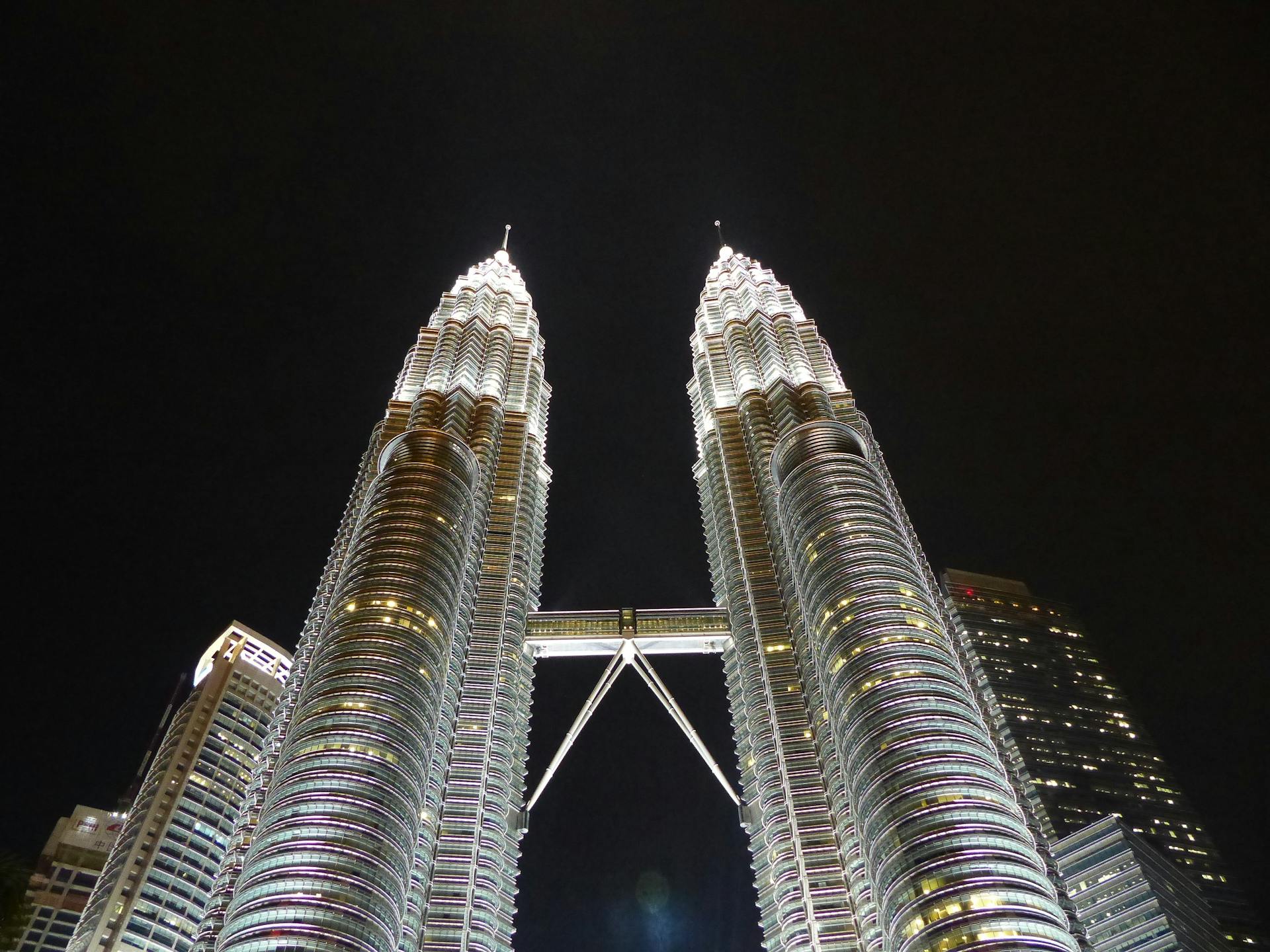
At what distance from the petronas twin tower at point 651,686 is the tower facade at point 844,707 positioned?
0.86ft

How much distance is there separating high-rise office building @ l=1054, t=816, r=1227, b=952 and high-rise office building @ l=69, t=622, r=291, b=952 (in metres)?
93.6

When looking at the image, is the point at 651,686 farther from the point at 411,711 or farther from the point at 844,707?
the point at 411,711

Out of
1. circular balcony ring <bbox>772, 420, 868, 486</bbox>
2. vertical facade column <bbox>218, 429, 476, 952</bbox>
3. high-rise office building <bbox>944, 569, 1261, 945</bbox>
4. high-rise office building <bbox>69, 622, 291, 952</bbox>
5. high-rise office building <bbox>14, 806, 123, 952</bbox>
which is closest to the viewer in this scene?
vertical facade column <bbox>218, 429, 476, 952</bbox>

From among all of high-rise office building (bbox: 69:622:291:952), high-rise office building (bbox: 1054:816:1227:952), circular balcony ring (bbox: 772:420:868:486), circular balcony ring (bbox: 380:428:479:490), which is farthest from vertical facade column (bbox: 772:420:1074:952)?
high-rise office building (bbox: 69:622:291:952)

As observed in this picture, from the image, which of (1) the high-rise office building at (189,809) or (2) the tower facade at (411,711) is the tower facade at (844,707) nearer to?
(2) the tower facade at (411,711)

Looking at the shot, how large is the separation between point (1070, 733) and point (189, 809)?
401 feet

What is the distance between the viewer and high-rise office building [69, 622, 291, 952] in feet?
423

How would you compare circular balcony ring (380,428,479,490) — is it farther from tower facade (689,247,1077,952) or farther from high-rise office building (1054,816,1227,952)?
high-rise office building (1054,816,1227,952)

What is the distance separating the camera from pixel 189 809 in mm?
146625

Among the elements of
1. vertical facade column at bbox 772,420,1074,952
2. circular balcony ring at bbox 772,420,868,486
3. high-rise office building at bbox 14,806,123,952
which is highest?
circular balcony ring at bbox 772,420,868,486

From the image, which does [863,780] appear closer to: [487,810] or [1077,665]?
[487,810]

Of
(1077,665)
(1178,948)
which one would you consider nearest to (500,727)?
(1178,948)

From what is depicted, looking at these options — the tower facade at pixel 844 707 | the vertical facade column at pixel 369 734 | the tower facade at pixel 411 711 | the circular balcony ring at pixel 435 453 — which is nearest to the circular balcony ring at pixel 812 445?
the tower facade at pixel 844 707

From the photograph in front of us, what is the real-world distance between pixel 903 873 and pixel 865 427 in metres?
66.6
